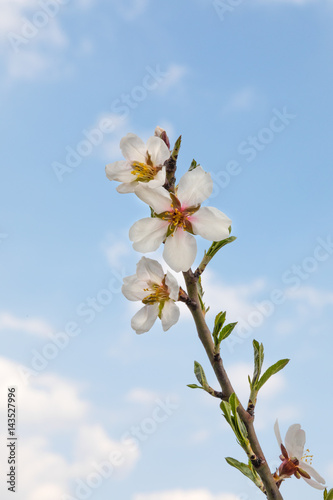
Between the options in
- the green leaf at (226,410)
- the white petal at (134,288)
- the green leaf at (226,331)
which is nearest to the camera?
the green leaf at (226,410)

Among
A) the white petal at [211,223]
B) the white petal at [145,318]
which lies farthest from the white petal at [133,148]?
the white petal at [145,318]

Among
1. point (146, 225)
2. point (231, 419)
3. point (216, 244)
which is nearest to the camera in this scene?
point (231, 419)

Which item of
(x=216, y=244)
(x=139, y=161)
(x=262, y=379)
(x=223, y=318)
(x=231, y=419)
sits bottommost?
(x=231, y=419)

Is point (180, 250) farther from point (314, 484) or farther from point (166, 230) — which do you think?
point (314, 484)

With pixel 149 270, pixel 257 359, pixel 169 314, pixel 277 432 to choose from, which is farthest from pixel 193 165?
pixel 277 432

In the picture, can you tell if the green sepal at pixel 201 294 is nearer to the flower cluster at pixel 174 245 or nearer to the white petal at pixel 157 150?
the flower cluster at pixel 174 245

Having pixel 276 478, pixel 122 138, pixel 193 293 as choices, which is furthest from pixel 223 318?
pixel 122 138

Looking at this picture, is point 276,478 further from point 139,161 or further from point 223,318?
point 139,161
